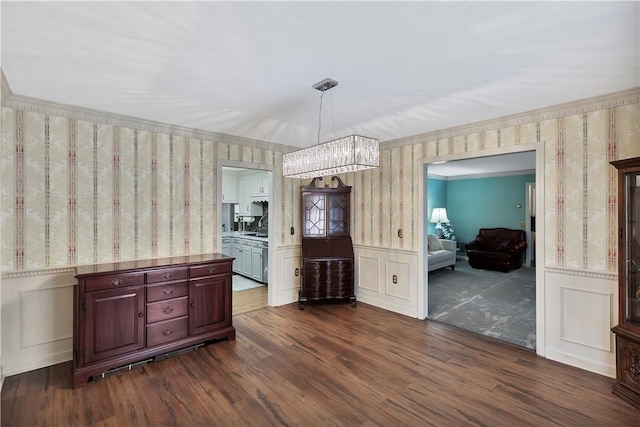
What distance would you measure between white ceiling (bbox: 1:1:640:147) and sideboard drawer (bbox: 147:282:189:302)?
1717 mm

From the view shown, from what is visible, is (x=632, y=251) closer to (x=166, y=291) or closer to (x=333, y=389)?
(x=333, y=389)

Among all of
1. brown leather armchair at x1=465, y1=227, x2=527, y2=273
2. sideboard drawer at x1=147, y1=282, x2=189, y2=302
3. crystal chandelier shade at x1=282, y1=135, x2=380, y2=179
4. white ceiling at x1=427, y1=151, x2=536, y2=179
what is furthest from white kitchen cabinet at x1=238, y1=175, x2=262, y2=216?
brown leather armchair at x1=465, y1=227, x2=527, y2=273

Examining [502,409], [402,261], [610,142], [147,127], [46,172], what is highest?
[147,127]

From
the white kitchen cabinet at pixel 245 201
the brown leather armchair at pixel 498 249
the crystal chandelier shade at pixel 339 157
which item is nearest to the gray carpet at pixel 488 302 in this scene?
the brown leather armchair at pixel 498 249

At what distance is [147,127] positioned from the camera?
3.46 meters

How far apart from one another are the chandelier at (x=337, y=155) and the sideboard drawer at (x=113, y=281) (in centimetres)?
176

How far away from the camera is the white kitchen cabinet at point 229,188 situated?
7031 mm

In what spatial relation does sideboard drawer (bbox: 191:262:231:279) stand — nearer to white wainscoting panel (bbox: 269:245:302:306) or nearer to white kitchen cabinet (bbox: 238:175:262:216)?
white wainscoting panel (bbox: 269:245:302:306)

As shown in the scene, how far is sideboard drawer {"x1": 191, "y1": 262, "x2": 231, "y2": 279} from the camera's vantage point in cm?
323

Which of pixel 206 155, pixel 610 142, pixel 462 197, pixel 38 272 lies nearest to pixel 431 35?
pixel 610 142

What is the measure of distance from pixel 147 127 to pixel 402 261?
353 centimetres

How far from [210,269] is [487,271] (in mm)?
6262

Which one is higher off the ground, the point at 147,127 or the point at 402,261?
the point at 147,127

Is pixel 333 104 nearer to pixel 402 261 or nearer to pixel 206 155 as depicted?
pixel 206 155
